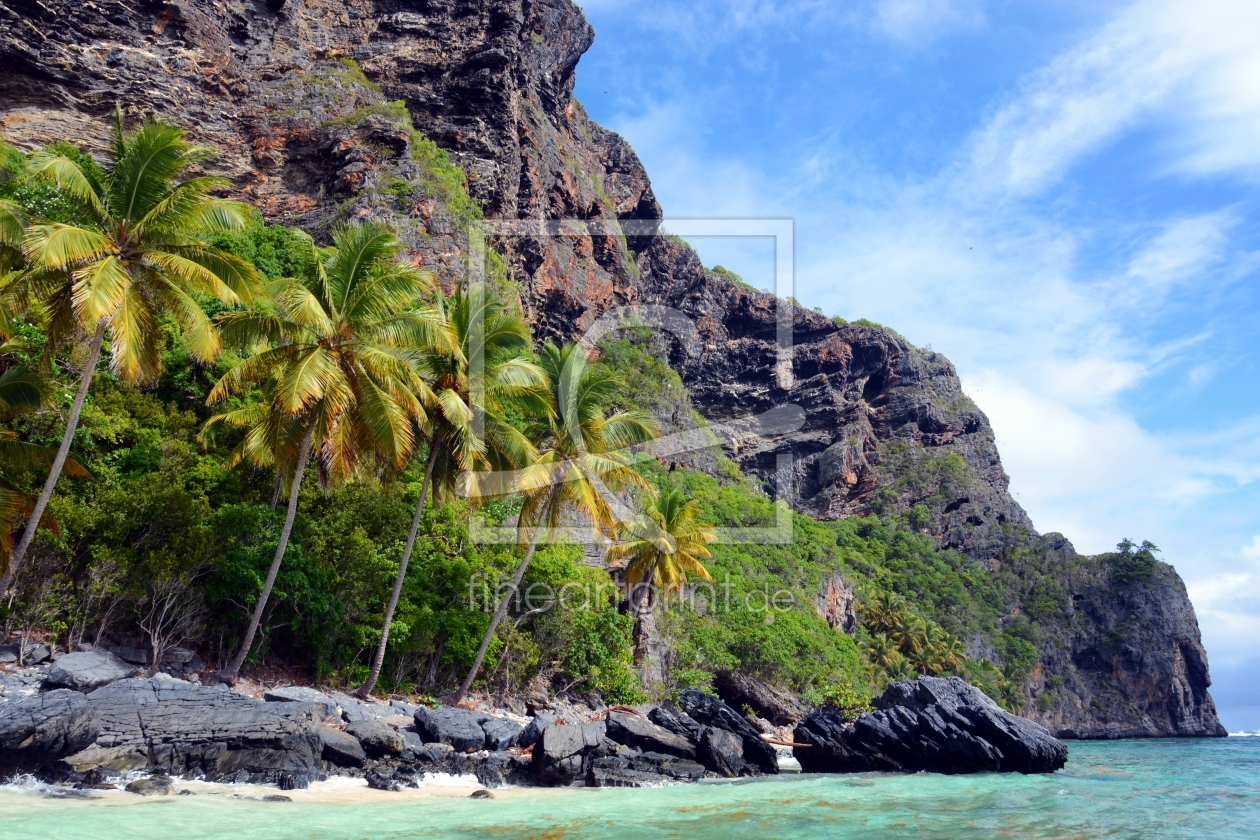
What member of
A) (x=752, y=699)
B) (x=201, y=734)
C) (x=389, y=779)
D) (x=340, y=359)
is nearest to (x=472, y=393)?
(x=340, y=359)

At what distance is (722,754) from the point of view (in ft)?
68.5

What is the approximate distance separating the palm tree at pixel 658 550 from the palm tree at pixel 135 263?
16347 mm

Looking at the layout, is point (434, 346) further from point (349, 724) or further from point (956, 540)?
point (956, 540)

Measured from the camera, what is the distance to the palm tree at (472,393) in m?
18.9

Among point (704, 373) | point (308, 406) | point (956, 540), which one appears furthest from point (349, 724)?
point (956, 540)

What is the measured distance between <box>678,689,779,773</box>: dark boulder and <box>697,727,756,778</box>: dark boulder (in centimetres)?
90

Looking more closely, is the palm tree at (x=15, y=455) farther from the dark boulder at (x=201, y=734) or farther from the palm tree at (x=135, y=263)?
the dark boulder at (x=201, y=734)

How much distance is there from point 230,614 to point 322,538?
2.61m

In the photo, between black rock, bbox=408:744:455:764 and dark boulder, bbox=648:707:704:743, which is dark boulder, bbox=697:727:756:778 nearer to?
dark boulder, bbox=648:707:704:743

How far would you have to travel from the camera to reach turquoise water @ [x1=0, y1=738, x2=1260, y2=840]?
31.9ft

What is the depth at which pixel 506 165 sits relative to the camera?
144ft

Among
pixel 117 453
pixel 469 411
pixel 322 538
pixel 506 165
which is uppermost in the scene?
pixel 506 165

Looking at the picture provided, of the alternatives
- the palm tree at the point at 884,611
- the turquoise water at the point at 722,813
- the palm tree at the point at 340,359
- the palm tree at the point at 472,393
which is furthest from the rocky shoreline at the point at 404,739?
the palm tree at the point at 884,611

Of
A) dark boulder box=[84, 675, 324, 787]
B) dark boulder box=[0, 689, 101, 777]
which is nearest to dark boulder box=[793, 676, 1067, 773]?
dark boulder box=[84, 675, 324, 787]
